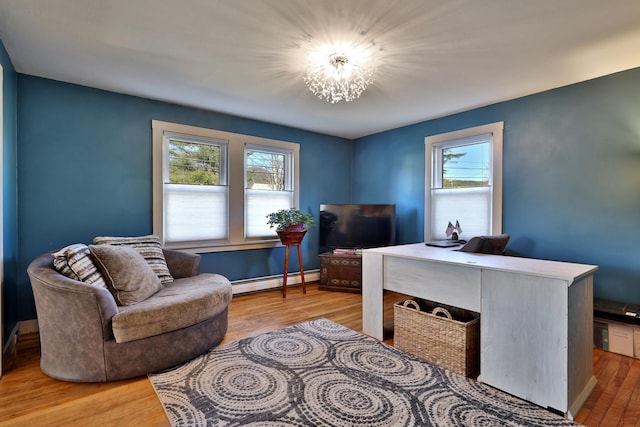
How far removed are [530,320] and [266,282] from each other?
3.19 metres

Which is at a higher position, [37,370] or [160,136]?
[160,136]

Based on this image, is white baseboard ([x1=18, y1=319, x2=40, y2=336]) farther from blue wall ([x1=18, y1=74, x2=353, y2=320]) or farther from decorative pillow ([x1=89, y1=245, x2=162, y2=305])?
decorative pillow ([x1=89, y1=245, x2=162, y2=305])

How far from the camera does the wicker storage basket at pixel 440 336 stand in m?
2.10

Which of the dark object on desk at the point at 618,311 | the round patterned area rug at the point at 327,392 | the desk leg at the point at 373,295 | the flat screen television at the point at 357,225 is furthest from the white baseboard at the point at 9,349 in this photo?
the dark object on desk at the point at 618,311

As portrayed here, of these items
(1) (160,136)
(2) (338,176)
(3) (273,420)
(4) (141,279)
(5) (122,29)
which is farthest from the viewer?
(2) (338,176)

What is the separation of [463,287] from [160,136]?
3410 mm

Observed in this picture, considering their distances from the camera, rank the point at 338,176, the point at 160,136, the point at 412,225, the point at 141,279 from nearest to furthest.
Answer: the point at 141,279 → the point at 160,136 → the point at 412,225 → the point at 338,176

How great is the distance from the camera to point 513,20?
1.93 m

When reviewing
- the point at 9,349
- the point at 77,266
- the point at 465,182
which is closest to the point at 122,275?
the point at 77,266

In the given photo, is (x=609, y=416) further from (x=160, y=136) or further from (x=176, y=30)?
(x=160, y=136)

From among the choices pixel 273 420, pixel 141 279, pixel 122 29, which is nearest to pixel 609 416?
pixel 273 420

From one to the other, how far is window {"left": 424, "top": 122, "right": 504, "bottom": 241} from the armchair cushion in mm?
2513

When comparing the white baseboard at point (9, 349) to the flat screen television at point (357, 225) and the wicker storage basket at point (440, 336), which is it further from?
the flat screen television at point (357, 225)

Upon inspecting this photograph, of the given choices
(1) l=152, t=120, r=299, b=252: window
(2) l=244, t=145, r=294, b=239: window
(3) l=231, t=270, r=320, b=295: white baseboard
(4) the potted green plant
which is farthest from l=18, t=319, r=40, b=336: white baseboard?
(4) the potted green plant
